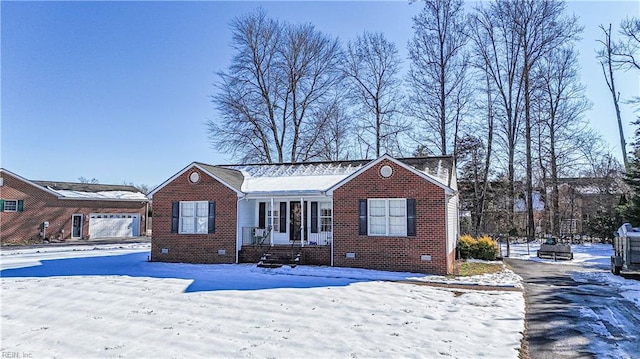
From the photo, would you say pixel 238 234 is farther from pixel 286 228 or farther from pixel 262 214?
pixel 286 228

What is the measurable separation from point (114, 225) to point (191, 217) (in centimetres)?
2065

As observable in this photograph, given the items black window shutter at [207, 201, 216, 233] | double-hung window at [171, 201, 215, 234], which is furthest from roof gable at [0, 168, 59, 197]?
black window shutter at [207, 201, 216, 233]

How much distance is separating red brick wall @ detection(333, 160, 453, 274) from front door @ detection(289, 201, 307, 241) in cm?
215

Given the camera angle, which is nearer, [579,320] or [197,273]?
[579,320]

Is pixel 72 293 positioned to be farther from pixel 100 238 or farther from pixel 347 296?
pixel 100 238

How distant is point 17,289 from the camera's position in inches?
423

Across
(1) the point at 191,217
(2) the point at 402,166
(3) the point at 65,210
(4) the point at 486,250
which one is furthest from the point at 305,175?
(3) the point at 65,210

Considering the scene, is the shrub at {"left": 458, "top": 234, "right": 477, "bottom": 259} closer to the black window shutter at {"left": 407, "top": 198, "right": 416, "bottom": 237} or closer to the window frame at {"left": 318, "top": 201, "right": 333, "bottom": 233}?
the black window shutter at {"left": 407, "top": 198, "right": 416, "bottom": 237}

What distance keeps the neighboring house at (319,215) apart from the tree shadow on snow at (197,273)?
4.04ft

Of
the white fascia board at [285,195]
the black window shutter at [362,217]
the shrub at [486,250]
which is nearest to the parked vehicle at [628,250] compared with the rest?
the shrub at [486,250]

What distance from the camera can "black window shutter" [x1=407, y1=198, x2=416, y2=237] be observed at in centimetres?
1397

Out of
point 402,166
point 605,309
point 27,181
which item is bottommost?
point 605,309

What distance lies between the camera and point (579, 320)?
8125 mm

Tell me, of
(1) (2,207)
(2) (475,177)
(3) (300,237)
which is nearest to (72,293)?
(3) (300,237)
